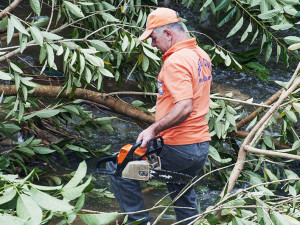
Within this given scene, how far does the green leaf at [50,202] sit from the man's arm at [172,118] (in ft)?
5.38

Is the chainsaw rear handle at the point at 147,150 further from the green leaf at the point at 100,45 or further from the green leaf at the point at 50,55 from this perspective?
the green leaf at the point at 100,45

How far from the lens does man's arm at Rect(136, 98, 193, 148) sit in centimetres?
321

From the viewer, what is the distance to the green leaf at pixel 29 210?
1.49 meters

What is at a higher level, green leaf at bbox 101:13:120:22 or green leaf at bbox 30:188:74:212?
green leaf at bbox 30:188:74:212

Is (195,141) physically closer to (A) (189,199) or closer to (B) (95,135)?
(A) (189,199)

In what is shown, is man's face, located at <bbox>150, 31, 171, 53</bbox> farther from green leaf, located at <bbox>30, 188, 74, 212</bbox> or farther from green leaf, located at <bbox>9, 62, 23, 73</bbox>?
green leaf, located at <bbox>30, 188, 74, 212</bbox>

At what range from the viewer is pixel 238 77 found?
8219mm

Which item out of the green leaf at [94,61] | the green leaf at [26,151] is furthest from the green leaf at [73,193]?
the green leaf at [26,151]

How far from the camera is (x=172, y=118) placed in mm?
3230

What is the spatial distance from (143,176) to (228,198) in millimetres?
901

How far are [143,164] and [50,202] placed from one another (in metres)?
1.70

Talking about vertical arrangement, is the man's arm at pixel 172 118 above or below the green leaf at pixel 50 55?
below

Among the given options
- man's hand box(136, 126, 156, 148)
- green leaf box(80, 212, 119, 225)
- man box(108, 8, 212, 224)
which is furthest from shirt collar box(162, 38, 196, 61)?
Result: green leaf box(80, 212, 119, 225)

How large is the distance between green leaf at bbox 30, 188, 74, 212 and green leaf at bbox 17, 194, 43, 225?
5 cm
